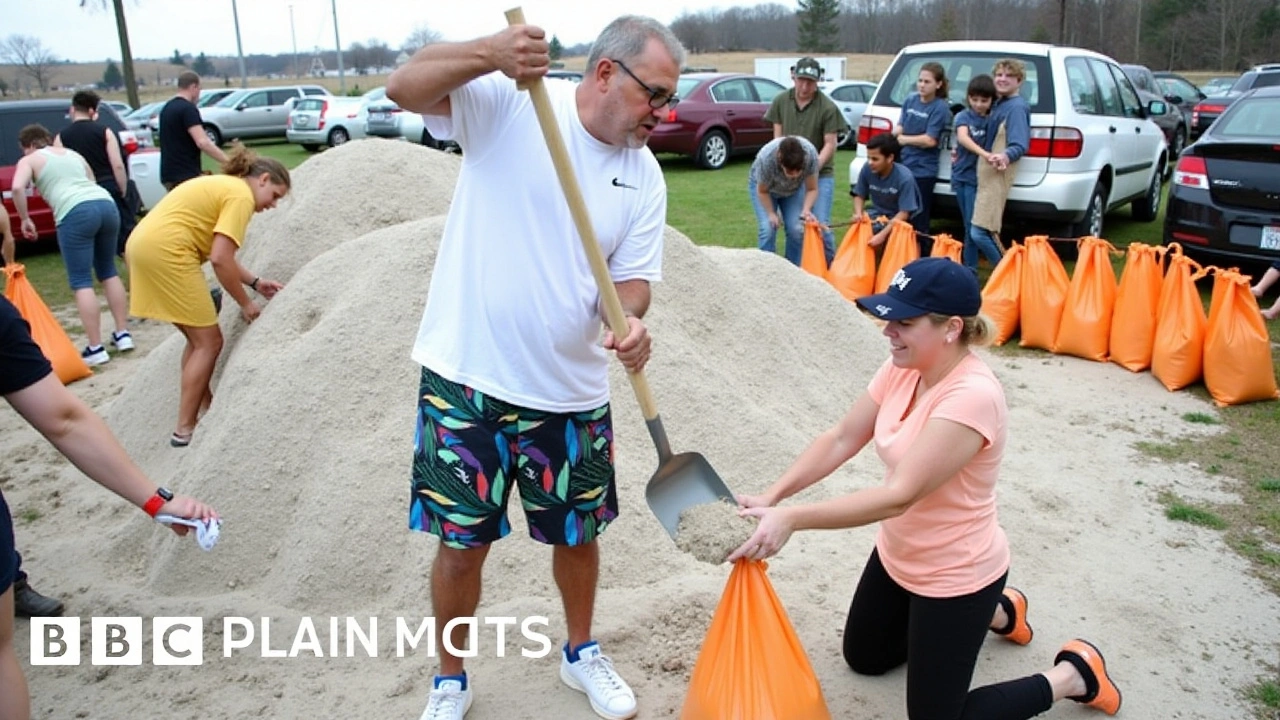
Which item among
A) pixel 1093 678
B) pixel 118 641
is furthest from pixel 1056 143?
pixel 118 641

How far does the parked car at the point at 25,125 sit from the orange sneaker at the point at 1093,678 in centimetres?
1058

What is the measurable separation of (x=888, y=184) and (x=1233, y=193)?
2.53m

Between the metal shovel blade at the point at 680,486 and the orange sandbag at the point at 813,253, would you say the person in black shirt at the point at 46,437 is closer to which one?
the metal shovel blade at the point at 680,486

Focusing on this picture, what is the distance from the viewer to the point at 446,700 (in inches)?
104

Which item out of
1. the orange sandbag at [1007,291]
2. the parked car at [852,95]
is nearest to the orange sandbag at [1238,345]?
the orange sandbag at [1007,291]

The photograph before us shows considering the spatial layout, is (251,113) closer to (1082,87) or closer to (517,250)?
(1082,87)

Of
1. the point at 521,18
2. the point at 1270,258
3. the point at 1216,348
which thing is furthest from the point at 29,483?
the point at 1270,258

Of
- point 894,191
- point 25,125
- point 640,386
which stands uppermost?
point 25,125

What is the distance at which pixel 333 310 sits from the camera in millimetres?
4332

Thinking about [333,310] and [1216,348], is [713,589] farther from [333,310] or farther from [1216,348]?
[1216,348]

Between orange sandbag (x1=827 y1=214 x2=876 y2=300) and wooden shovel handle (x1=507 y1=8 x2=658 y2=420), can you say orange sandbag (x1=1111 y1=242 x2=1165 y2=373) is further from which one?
wooden shovel handle (x1=507 y1=8 x2=658 y2=420)

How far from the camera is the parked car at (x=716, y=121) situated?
15102 millimetres

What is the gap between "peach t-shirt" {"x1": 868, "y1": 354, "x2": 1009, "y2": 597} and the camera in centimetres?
235

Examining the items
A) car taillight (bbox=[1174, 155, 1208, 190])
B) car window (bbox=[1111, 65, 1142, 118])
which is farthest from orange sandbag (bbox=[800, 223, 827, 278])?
car window (bbox=[1111, 65, 1142, 118])
